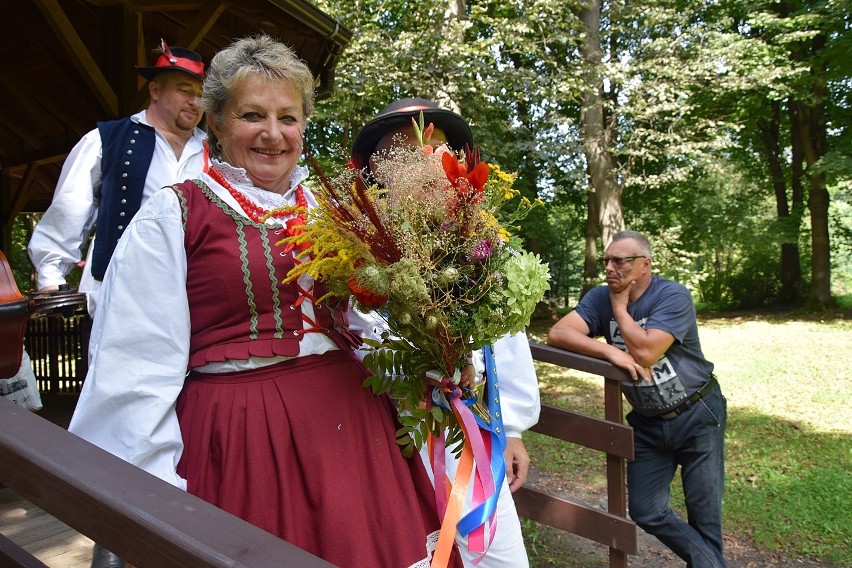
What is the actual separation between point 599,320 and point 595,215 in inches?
454

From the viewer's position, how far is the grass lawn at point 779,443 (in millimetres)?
4234

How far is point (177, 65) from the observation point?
2500 mm

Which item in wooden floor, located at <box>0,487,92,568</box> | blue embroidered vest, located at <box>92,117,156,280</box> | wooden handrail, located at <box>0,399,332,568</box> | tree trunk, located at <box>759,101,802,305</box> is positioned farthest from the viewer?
tree trunk, located at <box>759,101,802,305</box>

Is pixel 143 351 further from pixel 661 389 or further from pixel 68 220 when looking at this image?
pixel 661 389

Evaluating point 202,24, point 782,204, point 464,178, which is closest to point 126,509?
point 464,178

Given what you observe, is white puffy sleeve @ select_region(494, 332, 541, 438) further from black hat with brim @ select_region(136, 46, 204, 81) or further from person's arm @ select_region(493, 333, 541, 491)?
black hat with brim @ select_region(136, 46, 204, 81)

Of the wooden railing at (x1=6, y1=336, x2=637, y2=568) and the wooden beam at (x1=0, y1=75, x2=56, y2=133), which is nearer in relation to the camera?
the wooden railing at (x1=6, y1=336, x2=637, y2=568)

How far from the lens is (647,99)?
11.4m

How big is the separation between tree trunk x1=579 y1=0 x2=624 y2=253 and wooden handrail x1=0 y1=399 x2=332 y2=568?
9.64 m

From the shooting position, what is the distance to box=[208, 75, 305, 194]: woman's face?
5.07ft

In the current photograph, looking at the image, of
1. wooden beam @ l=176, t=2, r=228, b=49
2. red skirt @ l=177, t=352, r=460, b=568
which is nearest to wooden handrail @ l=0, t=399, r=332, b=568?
red skirt @ l=177, t=352, r=460, b=568

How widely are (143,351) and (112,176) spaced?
1.24 metres

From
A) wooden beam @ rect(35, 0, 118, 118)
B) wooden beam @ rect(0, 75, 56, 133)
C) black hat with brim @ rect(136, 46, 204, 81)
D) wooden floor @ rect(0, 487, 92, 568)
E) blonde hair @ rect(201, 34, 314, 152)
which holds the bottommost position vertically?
wooden floor @ rect(0, 487, 92, 568)

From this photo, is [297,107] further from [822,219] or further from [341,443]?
[822,219]
